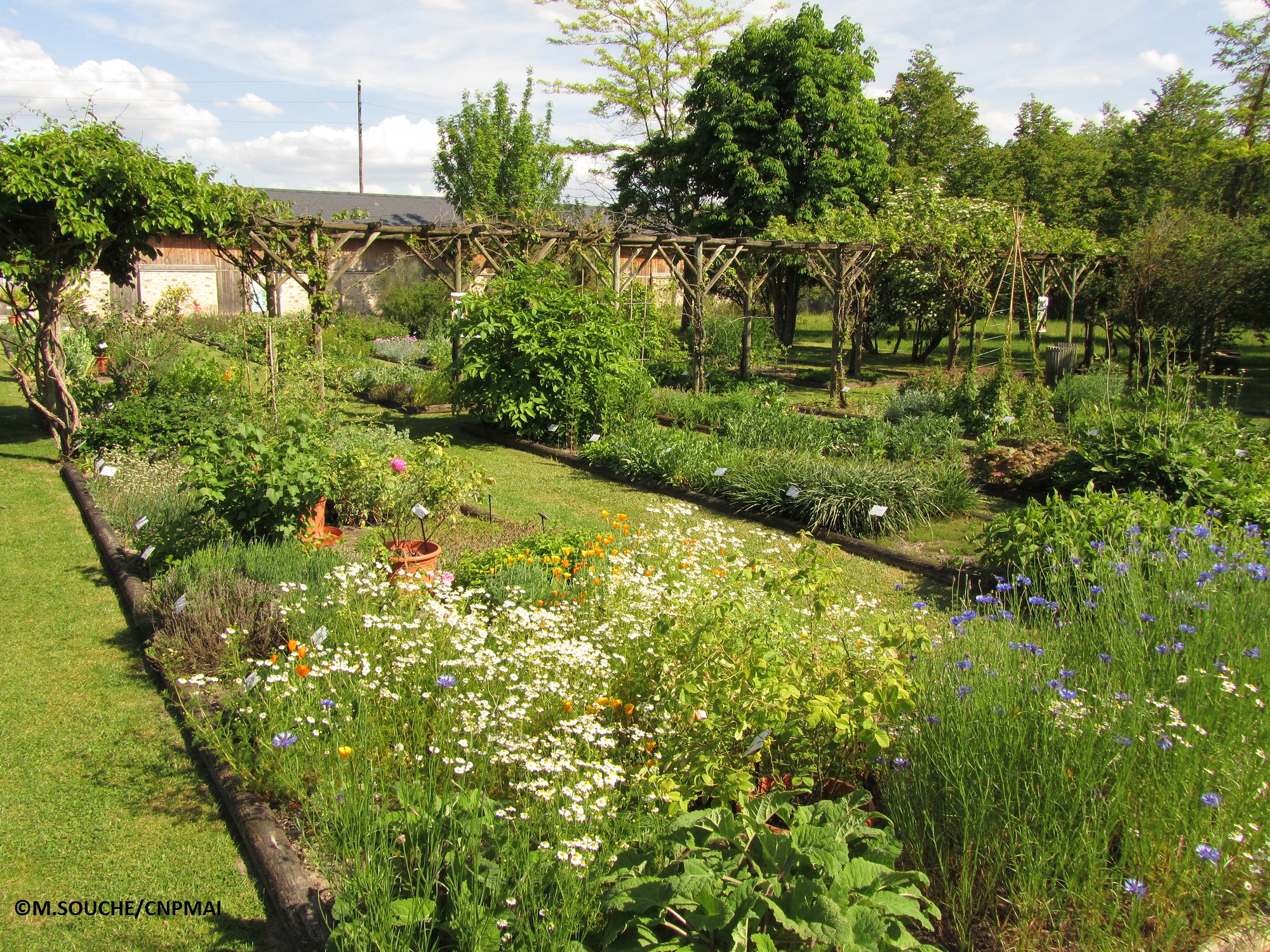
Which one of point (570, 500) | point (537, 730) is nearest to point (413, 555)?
point (537, 730)

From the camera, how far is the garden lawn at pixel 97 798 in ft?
8.89

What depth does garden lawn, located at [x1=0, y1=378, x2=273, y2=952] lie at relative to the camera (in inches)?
107

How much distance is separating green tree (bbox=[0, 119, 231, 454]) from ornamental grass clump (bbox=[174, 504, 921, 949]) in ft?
21.7

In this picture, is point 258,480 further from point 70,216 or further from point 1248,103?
point 1248,103

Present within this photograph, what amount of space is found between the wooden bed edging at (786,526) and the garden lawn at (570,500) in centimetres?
10

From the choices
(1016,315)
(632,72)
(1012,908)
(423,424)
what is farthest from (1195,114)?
(1012,908)

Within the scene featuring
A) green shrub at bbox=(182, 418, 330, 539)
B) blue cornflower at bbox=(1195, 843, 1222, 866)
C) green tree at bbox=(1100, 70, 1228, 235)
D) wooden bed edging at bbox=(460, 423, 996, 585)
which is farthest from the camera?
green tree at bbox=(1100, 70, 1228, 235)

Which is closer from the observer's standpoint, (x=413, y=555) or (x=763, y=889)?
(x=763, y=889)

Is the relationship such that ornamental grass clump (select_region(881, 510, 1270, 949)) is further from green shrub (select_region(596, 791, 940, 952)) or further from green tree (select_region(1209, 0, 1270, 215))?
green tree (select_region(1209, 0, 1270, 215))

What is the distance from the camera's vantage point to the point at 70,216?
8.16m

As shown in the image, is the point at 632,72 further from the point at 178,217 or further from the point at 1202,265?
the point at 178,217

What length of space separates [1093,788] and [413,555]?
13.4ft

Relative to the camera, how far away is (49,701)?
408 cm

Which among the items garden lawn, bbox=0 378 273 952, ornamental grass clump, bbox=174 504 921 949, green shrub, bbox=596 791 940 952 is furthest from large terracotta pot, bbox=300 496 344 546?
green shrub, bbox=596 791 940 952
